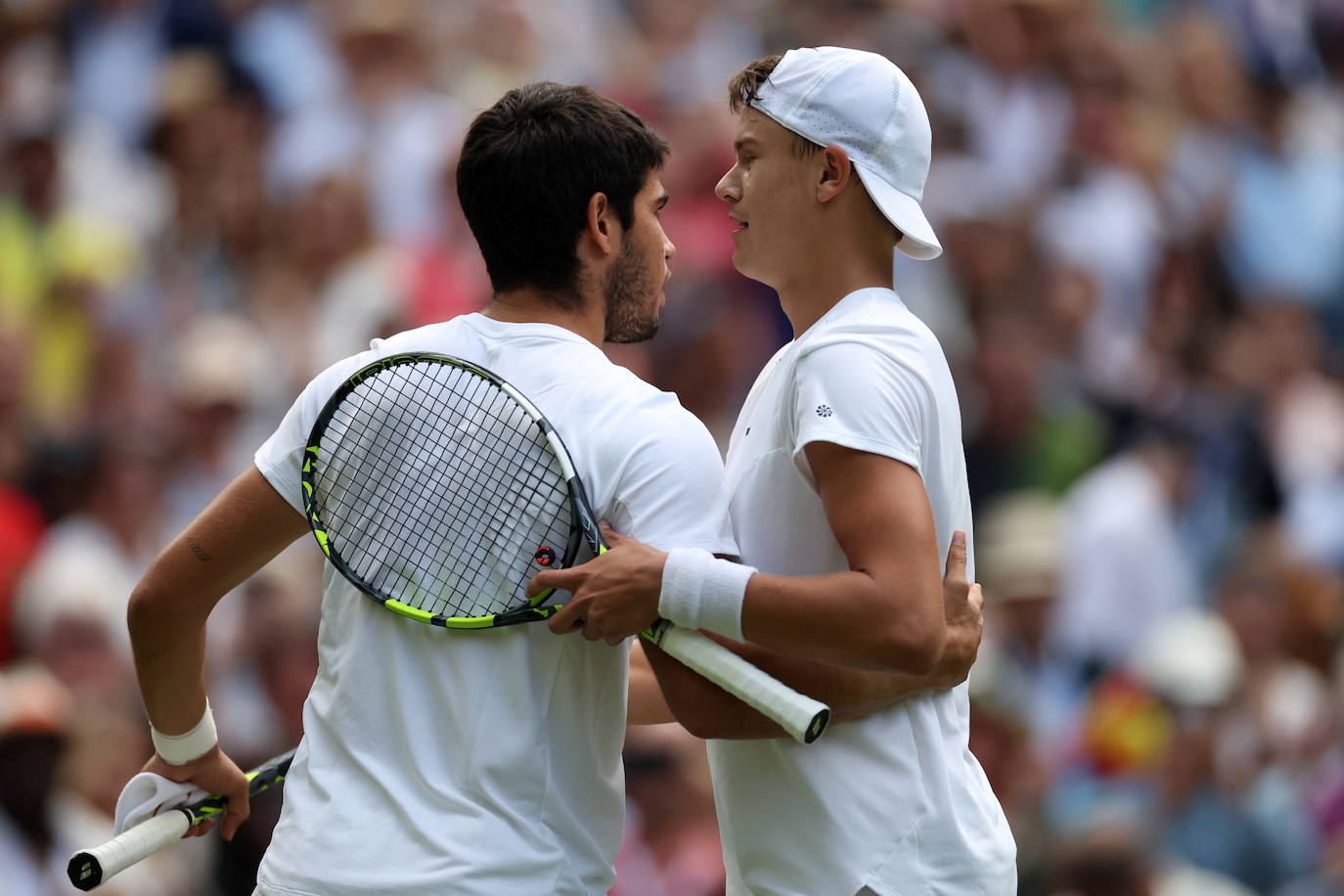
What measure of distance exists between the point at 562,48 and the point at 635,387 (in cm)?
641

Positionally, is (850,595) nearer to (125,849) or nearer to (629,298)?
(629,298)

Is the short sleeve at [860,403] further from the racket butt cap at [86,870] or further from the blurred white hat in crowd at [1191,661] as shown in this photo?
the blurred white hat in crowd at [1191,661]

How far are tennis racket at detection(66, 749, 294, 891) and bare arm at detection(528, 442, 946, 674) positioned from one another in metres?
0.79

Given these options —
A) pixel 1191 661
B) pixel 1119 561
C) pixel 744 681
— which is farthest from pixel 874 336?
pixel 1119 561

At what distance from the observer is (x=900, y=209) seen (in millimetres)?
3260

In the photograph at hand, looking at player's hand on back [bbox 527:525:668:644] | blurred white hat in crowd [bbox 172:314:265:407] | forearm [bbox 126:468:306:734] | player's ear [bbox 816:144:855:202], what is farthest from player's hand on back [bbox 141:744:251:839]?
blurred white hat in crowd [bbox 172:314:265:407]

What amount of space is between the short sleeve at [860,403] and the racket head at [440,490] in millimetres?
407

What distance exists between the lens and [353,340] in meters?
7.19

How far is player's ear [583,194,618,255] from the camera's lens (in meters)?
3.09

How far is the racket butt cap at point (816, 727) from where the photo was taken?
2.84 metres

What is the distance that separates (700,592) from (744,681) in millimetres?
159

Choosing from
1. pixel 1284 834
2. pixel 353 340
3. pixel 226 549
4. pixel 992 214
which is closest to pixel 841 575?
pixel 226 549

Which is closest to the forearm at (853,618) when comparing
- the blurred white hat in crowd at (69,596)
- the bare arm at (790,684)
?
the bare arm at (790,684)

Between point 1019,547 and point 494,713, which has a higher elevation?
point 494,713
